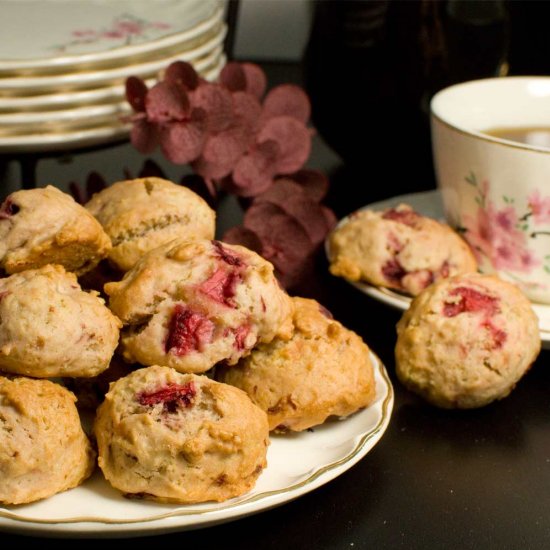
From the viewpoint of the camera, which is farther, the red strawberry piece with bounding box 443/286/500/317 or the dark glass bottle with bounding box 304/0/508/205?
the dark glass bottle with bounding box 304/0/508/205

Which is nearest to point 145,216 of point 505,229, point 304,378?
point 304,378

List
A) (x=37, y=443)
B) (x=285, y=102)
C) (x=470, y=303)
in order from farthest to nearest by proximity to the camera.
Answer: (x=285, y=102) < (x=470, y=303) < (x=37, y=443)

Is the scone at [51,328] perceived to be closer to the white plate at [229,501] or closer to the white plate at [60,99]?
the white plate at [229,501]

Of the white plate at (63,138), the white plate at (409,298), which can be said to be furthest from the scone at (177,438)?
the white plate at (63,138)

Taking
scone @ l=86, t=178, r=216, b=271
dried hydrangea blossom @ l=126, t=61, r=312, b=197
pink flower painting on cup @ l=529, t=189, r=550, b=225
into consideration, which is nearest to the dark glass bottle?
dried hydrangea blossom @ l=126, t=61, r=312, b=197

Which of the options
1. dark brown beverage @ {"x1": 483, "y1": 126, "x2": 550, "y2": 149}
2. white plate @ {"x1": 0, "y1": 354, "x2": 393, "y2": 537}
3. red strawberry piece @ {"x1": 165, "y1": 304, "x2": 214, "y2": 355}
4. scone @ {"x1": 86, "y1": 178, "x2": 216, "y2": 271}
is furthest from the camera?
dark brown beverage @ {"x1": 483, "y1": 126, "x2": 550, "y2": 149}

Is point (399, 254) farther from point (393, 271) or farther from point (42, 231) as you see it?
point (42, 231)

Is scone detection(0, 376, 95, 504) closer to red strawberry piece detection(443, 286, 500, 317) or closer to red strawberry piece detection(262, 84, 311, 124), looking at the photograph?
red strawberry piece detection(443, 286, 500, 317)

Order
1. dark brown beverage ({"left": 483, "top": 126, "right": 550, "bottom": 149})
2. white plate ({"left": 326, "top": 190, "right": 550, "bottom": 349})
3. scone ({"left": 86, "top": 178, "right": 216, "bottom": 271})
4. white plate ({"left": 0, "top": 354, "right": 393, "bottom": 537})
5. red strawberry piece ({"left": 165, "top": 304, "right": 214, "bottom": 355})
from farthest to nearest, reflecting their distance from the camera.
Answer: dark brown beverage ({"left": 483, "top": 126, "right": 550, "bottom": 149}) → white plate ({"left": 326, "top": 190, "right": 550, "bottom": 349}) → scone ({"left": 86, "top": 178, "right": 216, "bottom": 271}) → red strawberry piece ({"left": 165, "top": 304, "right": 214, "bottom": 355}) → white plate ({"left": 0, "top": 354, "right": 393, "bottom": 537})
